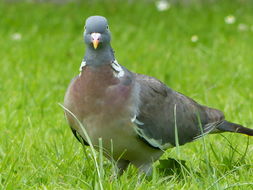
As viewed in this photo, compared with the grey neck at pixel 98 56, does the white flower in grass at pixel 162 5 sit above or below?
above

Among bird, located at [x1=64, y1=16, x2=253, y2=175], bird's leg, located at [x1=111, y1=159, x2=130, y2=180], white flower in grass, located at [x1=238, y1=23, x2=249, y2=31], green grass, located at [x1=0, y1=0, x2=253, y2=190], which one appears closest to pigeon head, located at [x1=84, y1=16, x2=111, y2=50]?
bird, located at [x1=64, y1=16, x2=253, y2=175]

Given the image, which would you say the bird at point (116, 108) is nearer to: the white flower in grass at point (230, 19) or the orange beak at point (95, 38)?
the orange beak at point (95, 38)

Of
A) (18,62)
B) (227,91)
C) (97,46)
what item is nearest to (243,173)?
(97,46)

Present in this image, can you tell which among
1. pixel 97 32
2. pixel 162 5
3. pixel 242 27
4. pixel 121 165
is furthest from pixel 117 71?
pixel 162 5

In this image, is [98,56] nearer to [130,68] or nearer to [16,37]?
[130,68]

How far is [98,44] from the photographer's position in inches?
155

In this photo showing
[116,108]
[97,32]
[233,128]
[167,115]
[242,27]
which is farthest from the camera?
[242,27]

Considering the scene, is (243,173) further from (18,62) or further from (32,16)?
(32,16)

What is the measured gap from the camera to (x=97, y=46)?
12.9 ft

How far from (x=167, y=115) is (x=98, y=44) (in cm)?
64

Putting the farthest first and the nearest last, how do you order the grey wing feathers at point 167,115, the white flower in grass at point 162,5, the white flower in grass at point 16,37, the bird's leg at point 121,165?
the white flower in grass at point 162,5 < the white flower in grass at point 16,37 < the bird's leg at point 121,165 < the grey wing feathers at point 167,115

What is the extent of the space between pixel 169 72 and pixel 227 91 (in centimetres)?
69

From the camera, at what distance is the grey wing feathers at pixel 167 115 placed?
4086 millimetres

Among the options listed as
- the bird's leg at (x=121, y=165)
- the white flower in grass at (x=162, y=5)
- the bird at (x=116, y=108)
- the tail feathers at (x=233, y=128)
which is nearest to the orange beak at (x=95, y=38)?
the bird at (x=116, y=108)
